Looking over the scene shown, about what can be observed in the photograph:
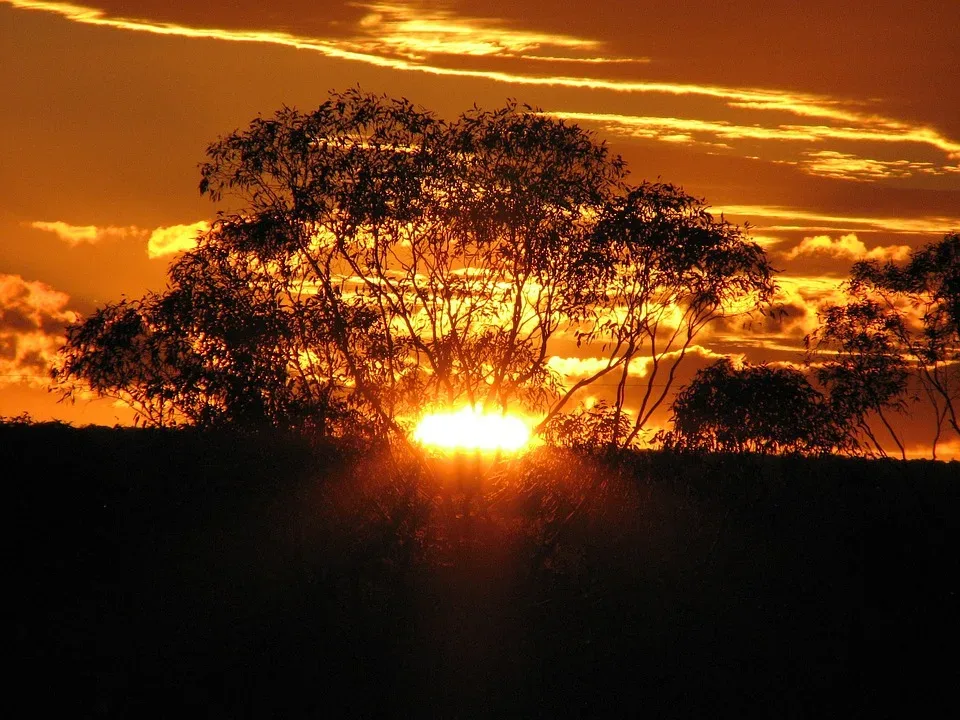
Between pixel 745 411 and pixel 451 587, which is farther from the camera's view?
pixel 745 411

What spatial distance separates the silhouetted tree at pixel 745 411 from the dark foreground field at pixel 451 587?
17.0 meters

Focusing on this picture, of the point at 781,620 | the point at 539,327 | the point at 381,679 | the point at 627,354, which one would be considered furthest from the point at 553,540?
the point at 627,354

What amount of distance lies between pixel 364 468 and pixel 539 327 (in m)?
11.0

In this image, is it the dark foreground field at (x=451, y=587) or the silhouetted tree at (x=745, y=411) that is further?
the silhouetted tree at (x=745, y=411)

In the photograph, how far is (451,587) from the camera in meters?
25.6

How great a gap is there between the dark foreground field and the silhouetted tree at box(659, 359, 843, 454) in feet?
55.6

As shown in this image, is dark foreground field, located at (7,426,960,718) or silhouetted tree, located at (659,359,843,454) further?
silhouetted tree, located at (659,359,843,454)

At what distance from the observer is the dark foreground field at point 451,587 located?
21.0 metres

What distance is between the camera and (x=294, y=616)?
23484 mm

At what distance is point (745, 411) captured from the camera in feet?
175

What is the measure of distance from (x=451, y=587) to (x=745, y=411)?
30.4m

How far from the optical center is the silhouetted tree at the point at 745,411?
5297 centimetres

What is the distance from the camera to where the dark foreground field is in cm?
2100

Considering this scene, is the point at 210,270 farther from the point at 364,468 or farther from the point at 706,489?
the point at 706,489
